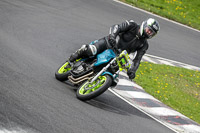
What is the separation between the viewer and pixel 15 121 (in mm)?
4855

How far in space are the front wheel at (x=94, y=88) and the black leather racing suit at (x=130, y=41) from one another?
75cm

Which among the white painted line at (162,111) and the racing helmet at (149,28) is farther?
the white painted line at (162,111)

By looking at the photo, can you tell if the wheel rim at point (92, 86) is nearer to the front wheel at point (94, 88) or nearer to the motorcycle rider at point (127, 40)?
the front wheel at point (94, 88)

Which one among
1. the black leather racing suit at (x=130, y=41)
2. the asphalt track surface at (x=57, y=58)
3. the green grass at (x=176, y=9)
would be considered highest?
the black leather racing suit at (x=130, y=41)

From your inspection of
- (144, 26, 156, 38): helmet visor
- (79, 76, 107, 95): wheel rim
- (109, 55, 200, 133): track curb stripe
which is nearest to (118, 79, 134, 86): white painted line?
(109, 55, 200, 133): track curb stripe

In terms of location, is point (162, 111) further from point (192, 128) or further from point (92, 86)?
point (92, 86)

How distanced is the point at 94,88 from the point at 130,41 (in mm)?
1353

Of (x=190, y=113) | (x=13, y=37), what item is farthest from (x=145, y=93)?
(x=13, y=37)

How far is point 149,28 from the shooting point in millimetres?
7000

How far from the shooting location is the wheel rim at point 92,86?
6.89 meters

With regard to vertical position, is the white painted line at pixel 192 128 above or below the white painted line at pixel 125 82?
below

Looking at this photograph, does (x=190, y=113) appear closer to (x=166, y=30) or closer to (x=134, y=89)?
(x=134, y=89)

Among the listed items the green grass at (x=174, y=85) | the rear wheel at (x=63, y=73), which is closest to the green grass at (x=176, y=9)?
the green grass at (x=174, y=85)

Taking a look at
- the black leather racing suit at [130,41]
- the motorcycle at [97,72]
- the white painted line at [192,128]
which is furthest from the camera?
the white painted line at [192,128]
